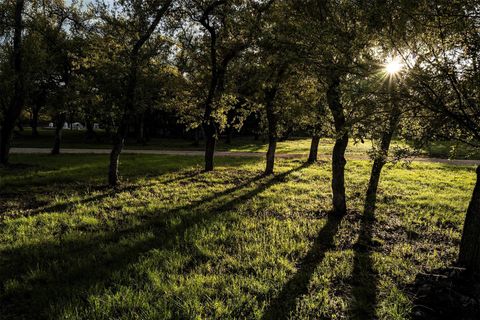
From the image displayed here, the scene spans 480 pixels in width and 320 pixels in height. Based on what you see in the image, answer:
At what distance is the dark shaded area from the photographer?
17.3ft

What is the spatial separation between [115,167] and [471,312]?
14650 mm

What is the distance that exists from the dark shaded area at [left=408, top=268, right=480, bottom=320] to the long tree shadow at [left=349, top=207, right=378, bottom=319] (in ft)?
2.28

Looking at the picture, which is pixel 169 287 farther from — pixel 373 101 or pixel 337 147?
pixel 337 147

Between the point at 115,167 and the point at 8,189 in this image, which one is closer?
the point at 8,189

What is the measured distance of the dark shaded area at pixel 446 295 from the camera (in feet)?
17.3

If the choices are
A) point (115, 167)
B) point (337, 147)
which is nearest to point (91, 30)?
point (115, 167)

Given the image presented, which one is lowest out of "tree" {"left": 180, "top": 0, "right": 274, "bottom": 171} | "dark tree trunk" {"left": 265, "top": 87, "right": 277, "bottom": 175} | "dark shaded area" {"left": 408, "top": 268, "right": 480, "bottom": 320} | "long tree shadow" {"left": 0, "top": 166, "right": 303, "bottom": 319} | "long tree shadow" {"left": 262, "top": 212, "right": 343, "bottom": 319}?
"long tree shadow" {"left": 0, "top": 166, "right": 303, "bottom": 319}

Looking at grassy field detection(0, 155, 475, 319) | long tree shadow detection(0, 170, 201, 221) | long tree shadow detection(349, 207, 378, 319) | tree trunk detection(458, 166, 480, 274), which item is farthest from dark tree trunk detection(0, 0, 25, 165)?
tree trunk detection(458, 166, 480, 274)

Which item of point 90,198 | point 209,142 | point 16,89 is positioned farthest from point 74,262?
point 16,89

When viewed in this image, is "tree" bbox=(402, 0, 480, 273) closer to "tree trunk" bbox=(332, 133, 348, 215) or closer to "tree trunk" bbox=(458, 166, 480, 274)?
"tree trunk" bbox=(458, 166, 480, 274)

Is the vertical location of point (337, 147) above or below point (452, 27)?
below

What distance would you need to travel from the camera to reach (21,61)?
18391mm

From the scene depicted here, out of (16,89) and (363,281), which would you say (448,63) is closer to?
(363,281)

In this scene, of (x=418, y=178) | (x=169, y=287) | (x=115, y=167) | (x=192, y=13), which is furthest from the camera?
(x=418, y=178)
